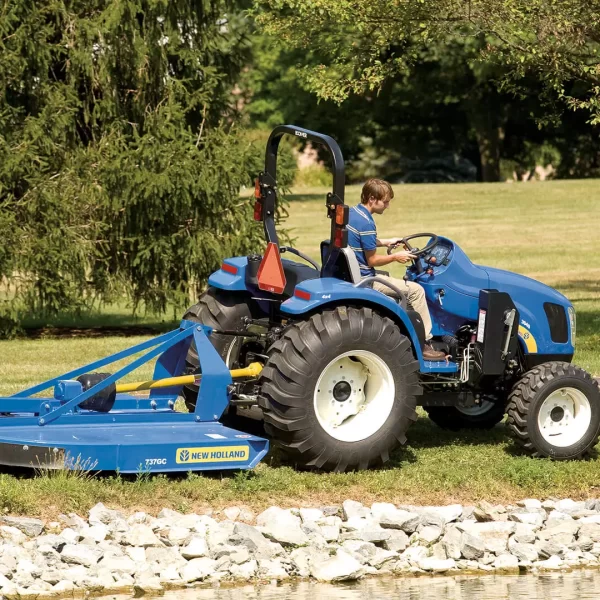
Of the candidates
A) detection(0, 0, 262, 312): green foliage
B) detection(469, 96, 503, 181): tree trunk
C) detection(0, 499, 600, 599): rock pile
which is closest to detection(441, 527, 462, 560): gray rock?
detection(0, 499, 600, 599): rock pile

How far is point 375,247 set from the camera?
9539 millimetres

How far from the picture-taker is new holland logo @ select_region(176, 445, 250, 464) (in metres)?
8.77

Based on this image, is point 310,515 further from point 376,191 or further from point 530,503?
point 376,191

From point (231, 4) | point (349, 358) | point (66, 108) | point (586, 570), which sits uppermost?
point (231, 4)

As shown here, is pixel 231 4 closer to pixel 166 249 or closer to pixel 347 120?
pixel 166 249

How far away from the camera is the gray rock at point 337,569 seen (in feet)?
24.8

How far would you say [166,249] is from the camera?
60.3ft

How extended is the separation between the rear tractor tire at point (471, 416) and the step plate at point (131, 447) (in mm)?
2359

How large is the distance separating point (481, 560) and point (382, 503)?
893 mm

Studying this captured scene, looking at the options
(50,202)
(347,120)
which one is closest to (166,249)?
(50,202)

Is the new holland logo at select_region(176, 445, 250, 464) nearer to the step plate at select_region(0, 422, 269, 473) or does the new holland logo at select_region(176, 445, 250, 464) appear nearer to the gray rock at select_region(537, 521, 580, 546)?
the step plate at select_region(0, 422, 269, 473)

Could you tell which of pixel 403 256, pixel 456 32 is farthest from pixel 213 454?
pixel 456 32

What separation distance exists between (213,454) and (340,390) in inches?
39.4

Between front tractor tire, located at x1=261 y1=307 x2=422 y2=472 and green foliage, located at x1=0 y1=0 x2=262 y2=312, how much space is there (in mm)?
8902
